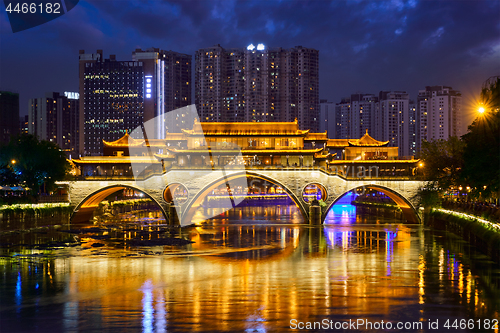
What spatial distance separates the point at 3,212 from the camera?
4334cm

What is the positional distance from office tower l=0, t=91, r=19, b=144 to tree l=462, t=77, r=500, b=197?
133 meters

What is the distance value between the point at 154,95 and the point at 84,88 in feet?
74.9

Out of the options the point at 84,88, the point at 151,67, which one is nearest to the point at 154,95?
the point at 151,67

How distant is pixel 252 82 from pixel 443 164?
341ft

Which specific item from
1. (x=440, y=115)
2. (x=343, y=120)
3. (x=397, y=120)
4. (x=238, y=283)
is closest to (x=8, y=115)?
(x=343, y=120)

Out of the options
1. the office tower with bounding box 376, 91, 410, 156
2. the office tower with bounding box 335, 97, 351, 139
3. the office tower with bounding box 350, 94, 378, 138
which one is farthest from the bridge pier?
the office tower with bounding box 335, 97, 351, 139

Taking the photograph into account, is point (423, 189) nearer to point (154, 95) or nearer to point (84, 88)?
point (154, 95)

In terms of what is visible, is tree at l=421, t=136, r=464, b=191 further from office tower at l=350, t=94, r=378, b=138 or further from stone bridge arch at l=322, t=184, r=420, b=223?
office tower at l=350, t=94, r=378, b=138

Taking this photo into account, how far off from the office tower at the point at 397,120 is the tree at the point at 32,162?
5076 inches

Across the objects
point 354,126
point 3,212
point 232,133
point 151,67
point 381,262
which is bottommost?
point 381,262

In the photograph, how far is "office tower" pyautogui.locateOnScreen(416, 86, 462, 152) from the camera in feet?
504

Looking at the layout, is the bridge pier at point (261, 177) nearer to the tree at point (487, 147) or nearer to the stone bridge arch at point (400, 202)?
the stone bridge arch at point (400, 202)

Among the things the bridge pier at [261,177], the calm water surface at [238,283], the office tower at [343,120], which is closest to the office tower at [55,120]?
the office tower at [343,120]

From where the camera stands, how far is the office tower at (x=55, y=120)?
164m
